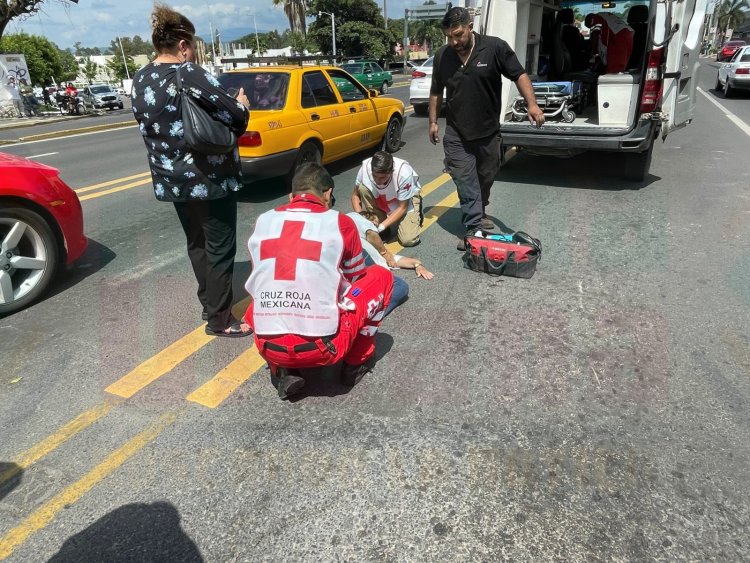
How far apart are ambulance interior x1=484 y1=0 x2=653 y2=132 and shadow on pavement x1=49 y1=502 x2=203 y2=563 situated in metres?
5.71

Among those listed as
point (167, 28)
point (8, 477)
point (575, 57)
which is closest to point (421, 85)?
point (575, 57)

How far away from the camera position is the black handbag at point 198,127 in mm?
2711

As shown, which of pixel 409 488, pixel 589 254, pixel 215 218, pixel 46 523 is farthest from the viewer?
pixel 589 254

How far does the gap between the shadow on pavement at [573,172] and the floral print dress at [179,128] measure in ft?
15.7

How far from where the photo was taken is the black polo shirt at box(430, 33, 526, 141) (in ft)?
13.3

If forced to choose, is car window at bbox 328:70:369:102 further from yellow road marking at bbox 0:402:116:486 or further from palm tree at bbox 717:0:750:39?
palm tree at bbox 717:0:750:39

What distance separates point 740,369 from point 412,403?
1825 mm

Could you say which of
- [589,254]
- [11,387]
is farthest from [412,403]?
[589,254]

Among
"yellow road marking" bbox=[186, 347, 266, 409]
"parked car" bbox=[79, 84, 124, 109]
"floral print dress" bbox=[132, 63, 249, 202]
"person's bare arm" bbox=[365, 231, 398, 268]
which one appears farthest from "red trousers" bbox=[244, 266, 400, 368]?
"parked car" bbox=[79, 84, 124, 109]

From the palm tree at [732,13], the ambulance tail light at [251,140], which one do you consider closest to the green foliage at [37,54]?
the ambulance tail light at [251,140]

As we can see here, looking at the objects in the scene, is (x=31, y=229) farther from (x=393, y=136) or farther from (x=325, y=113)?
(x=393, y=136)

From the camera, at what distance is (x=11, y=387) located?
2.86m

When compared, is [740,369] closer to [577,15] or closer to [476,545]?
[476,545]

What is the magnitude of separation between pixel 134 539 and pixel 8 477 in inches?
29.3
